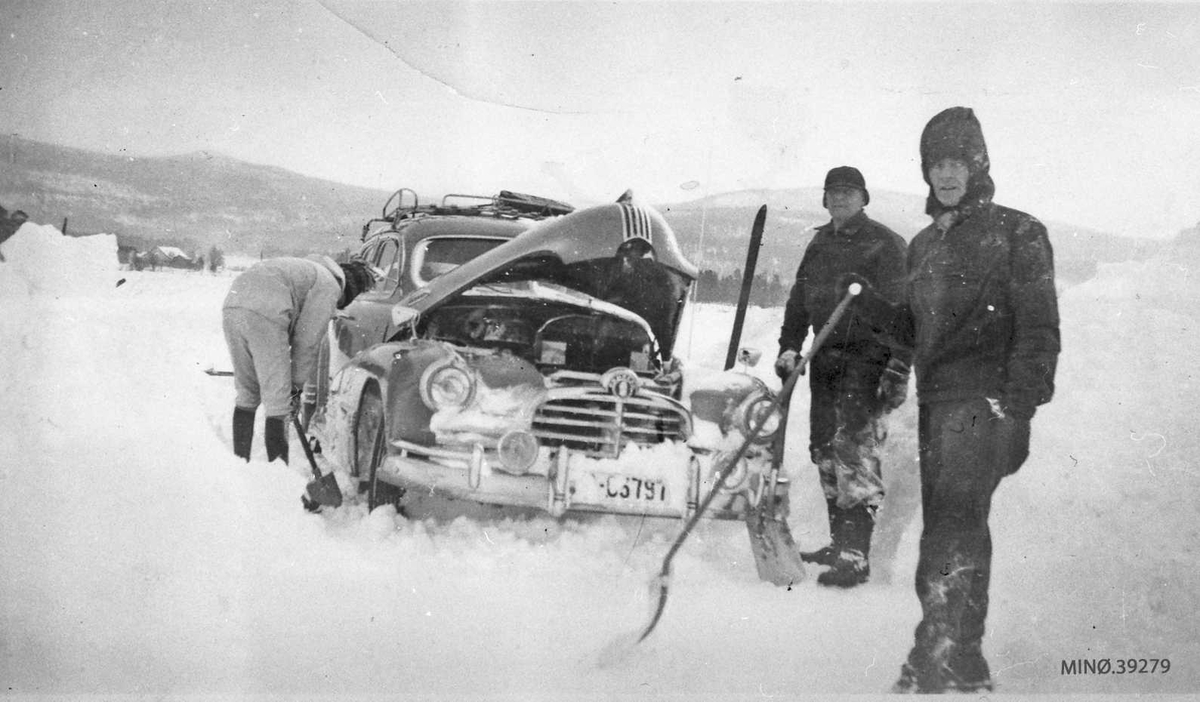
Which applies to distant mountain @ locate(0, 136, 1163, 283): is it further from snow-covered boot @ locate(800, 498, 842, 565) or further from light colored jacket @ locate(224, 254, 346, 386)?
snow-covered boot @ locate(800, 498, 842, 565)

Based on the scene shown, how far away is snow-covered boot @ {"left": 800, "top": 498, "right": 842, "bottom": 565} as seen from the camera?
3.14m

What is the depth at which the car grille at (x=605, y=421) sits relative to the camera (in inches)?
110

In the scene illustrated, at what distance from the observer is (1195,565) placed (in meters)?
3.29

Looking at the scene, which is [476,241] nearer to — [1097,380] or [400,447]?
[400,447]

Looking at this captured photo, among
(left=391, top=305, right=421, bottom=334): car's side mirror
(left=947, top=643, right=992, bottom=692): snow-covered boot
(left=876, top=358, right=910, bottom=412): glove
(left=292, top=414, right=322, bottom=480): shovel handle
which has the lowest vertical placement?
(left=947, top=643, right=992, bottom=692): snow-covered boot

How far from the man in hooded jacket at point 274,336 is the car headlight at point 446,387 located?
668 millimetres

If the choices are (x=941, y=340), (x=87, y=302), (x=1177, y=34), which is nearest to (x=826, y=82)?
(x=941, y=340)

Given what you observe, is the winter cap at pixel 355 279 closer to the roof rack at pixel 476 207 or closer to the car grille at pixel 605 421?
the roof rack at pixel 476 207

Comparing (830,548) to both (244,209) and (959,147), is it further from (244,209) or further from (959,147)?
(244,209)

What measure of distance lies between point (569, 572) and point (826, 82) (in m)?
2.31

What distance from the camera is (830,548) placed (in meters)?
3.16

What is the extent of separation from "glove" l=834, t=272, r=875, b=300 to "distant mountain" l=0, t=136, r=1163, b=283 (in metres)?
0.19

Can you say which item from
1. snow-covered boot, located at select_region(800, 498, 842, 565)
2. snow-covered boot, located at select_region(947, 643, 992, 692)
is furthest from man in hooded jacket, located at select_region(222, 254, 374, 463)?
snow-covered boot, located at select_region(947, 643, 992, 692)

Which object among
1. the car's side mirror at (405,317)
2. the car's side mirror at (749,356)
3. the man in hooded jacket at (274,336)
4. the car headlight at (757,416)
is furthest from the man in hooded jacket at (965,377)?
the man in hooded jacket at (274,336)
